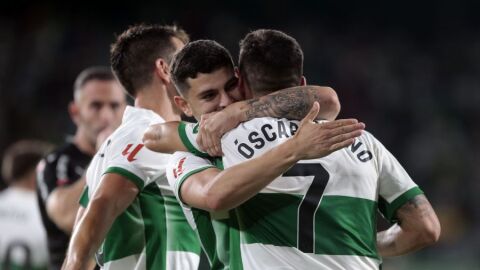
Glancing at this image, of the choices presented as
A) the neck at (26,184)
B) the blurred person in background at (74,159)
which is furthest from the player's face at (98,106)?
the neck at (26,184)

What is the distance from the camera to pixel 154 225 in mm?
3926

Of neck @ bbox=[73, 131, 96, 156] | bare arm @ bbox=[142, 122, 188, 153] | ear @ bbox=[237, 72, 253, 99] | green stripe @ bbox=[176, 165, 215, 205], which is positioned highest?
ear @ bbox=[237, 72, 253, 99]

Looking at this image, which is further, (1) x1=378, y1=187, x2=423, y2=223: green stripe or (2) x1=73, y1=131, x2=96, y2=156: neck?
(2) x1=73, y1=131, x2=96, y2=156: neck

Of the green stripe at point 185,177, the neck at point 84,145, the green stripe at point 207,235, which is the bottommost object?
the neck at point 84,145

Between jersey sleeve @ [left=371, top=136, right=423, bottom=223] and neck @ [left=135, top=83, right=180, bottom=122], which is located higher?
neck @ [left=135, top=83, right=180, bottom=122]

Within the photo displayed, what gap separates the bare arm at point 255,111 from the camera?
10.4 feet

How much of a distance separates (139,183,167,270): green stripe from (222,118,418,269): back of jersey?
0.85m

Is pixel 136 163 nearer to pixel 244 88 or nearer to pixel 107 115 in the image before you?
pixel 244 88

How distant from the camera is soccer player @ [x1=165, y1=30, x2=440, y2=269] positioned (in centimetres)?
305

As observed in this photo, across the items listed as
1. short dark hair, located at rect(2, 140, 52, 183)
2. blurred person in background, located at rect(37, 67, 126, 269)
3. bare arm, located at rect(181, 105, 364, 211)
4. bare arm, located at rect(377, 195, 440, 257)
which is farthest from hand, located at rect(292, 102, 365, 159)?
short dark hair, located at rect(2, 140, 52, 183)

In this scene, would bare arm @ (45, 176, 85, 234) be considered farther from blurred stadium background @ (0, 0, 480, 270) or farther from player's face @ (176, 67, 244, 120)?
blurred stadium background @ (0, 0, 480, 270)

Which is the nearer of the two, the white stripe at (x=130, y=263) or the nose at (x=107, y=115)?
the white stripe at (x=130, y=263)

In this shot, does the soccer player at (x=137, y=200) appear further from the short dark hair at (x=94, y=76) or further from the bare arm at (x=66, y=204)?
the short dark hair at (x=94, y=76)

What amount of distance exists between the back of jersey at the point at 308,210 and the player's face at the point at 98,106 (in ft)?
11.3
